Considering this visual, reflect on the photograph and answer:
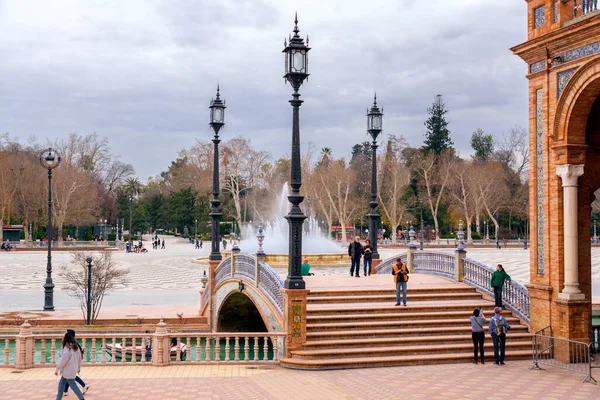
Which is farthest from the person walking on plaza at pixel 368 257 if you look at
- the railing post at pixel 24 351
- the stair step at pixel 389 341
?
the railing post at pixel 24 351

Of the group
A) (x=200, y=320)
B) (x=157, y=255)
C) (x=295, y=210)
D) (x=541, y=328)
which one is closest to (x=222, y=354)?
(x=200, y=320)

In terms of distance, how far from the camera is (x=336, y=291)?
683 inches

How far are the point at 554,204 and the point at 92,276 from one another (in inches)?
758

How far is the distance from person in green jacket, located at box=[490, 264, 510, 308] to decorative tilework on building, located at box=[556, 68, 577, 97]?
15.0 ft

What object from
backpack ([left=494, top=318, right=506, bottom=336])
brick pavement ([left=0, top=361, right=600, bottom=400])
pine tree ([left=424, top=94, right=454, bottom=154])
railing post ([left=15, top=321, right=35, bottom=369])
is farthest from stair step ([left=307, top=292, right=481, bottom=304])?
pine tree ([left=424, top=94, right=454, bottom=154])

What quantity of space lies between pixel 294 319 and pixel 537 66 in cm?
Answer: 817

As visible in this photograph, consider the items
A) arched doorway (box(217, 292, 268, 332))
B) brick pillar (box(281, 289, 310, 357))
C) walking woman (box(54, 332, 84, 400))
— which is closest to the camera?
walking woman (box(54, 332, 84, 400))

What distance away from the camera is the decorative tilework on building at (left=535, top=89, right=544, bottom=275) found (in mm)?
15195

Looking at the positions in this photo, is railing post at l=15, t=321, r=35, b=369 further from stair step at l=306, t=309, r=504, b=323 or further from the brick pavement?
stair step at l=306, t=309, r=504, b=323

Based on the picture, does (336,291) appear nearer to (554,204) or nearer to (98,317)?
(554,204)

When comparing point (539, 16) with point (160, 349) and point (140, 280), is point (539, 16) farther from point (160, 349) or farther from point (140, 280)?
point (140, 280)

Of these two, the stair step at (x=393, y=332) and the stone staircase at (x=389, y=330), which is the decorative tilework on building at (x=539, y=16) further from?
the stair step at (x=393, y=332)

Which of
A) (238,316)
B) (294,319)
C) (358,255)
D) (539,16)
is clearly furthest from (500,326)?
(238,316)

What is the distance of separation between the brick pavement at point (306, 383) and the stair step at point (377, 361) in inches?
9.0
